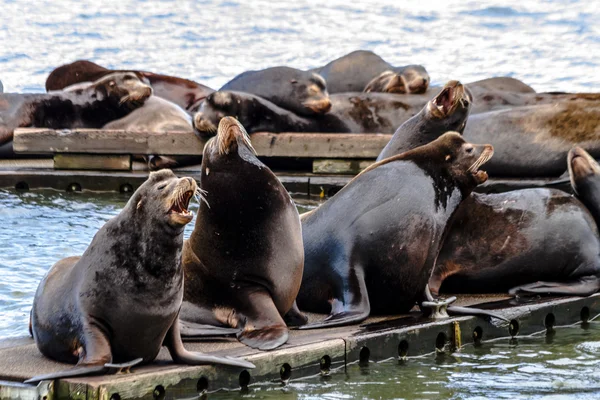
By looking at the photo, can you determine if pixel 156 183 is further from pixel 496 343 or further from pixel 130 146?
pixel 130 146

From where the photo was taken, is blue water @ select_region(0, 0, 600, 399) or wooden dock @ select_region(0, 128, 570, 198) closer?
blue water @ select_region(0, 0, 600, 399)

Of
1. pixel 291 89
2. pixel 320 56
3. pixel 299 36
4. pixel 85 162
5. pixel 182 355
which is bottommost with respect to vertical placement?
pixel 320 56

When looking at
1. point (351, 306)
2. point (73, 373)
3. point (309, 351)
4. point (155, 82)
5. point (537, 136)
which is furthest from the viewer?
point (155, 82)

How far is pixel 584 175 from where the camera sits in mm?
8039

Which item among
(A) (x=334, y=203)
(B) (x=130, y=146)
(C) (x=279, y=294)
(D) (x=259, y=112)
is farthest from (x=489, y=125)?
(C) (x=279, y=294)

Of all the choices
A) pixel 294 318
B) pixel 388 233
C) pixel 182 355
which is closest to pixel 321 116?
pixel 388 233

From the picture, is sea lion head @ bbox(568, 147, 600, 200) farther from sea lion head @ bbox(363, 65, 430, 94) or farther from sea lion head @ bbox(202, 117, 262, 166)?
sea lion head @ bbox(363, 65, 430, 94)

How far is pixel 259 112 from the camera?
12.4 m

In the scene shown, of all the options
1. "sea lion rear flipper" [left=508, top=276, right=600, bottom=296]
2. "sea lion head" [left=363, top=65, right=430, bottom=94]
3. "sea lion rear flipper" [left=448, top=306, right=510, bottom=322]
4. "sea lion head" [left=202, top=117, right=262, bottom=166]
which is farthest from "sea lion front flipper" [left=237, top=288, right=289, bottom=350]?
"sea lion head" [left=363, top=65, right=430, bottom=94]

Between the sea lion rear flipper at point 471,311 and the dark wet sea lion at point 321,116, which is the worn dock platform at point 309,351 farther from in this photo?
the dark wet sea lion at point 321,116

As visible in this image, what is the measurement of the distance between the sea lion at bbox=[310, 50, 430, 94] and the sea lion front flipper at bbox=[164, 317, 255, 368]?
362 inches

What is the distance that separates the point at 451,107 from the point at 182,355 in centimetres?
333

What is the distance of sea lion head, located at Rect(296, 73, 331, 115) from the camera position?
12.6 metres

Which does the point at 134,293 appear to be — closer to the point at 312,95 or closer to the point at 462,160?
the point at 462,160
